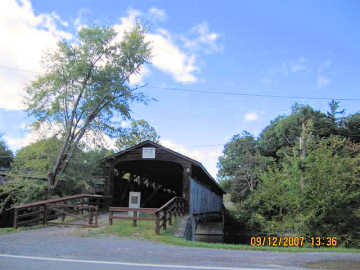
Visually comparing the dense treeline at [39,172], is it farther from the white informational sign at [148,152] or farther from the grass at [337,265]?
the grass at [337,265]

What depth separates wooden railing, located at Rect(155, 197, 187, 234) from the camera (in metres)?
11.0

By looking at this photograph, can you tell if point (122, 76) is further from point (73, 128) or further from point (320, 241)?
point (320, 241)

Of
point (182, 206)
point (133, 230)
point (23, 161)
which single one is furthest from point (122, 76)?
point (133, 230)

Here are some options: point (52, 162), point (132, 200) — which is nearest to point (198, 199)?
point (132, 200)

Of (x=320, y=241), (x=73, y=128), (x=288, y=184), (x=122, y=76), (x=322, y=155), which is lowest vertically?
(x=320, y=241)

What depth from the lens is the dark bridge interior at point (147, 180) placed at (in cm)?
1900

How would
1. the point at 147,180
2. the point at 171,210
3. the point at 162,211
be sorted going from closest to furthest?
the point at 162,211 < the point at 171,210 < the point at 147,180

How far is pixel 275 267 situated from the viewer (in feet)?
18.2

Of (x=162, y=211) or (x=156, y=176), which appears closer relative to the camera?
(x=162, y=211)

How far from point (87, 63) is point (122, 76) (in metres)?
2.27

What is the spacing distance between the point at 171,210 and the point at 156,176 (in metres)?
13.2

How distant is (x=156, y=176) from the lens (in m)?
25.5

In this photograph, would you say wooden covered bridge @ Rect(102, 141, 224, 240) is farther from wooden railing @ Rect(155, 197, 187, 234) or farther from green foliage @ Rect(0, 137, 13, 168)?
green foliage @ Rect(0, 137, 13, 168)

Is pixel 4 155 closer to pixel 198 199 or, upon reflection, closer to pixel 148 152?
pixel 148 152
